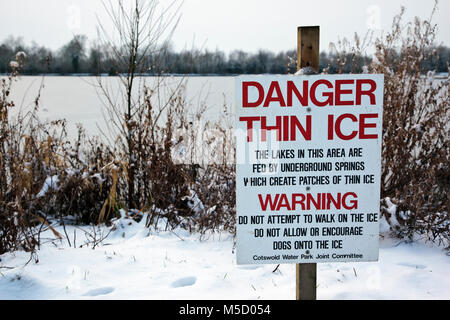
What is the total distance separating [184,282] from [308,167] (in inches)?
57.0

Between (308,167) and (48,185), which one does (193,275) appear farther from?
(48,185)

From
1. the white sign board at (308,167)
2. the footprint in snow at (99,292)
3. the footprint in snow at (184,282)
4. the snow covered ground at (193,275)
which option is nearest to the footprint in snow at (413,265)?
the snow covered ground at (193,275)

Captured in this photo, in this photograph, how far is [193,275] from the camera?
2.96m

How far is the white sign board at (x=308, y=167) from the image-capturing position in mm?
1908

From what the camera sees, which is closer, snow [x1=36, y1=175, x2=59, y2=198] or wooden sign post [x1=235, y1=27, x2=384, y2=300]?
wooden sign post [x1=235, y1=27, x2=384, y2=300]

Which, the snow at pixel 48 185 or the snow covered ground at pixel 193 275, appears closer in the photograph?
the snow covered ground at pixel 193 275

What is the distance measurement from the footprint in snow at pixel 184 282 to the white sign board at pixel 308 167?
1016 mm

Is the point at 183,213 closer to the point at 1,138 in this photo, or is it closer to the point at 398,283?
the point at 1,138

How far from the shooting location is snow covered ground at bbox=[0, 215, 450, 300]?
105 inches

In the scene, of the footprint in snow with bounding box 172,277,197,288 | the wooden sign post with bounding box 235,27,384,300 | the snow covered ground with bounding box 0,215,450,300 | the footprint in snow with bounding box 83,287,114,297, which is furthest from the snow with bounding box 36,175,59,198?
the wooden sign post with bounding box 235,27,384,300

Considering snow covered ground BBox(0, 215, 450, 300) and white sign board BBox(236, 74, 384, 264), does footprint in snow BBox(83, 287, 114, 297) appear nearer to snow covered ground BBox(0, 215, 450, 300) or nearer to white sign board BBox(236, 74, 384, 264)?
snow covered ground BBox(0, 215, 450, 300)

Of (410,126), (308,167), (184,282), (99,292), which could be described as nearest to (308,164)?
(308,167)

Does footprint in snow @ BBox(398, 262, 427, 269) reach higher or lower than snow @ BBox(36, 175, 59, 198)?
lower

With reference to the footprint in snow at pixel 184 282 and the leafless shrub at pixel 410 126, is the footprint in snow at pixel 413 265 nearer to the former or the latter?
the leafless shrub at pixel 410 126
